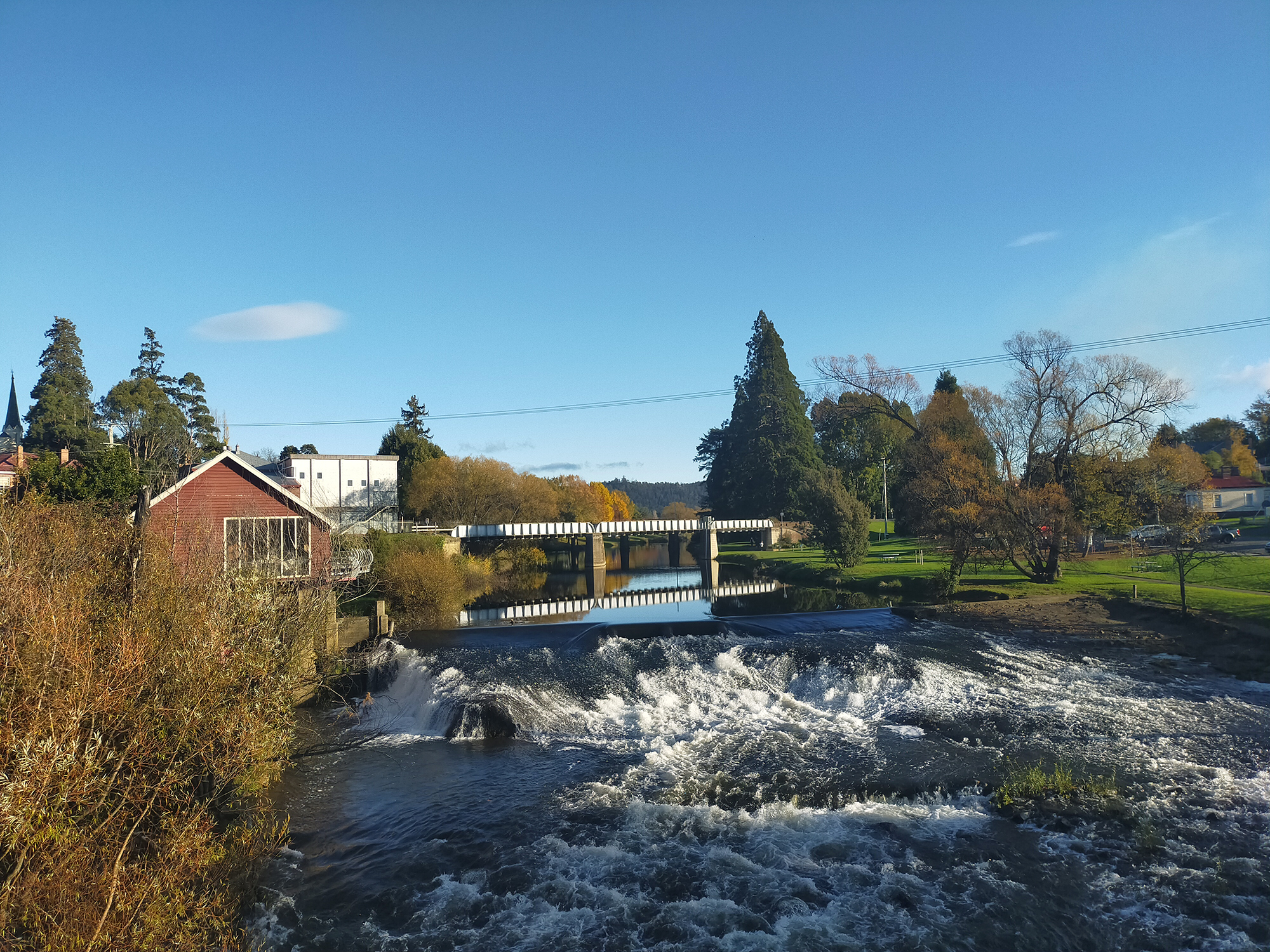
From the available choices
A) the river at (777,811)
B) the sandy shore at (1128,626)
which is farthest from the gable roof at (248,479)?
the sandy shore at (1128,626)

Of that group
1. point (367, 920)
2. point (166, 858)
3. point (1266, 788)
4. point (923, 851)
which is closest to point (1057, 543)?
point (1266, 788)

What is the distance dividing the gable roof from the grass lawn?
27459 mm

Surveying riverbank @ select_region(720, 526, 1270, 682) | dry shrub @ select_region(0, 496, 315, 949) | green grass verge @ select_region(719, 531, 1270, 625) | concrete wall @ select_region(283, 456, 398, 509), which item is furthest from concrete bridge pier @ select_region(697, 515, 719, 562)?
dry shrub @ select_region(0, 496, 315, 949)

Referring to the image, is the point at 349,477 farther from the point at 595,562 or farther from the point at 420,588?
the point at 420,588

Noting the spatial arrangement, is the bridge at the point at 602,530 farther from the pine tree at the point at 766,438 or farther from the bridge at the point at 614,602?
the bridge at the point at 614,602

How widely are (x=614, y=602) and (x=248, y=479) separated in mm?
24179

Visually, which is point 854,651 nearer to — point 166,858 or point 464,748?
point 464,748

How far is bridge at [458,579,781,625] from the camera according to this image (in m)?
38.8

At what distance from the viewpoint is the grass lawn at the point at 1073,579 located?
2745 cm

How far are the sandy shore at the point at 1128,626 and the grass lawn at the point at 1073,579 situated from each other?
0.98 meters

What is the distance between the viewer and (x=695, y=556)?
8712cm

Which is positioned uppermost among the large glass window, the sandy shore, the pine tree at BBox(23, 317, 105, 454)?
the pine tree at BBox(23, 317, 105, 454)

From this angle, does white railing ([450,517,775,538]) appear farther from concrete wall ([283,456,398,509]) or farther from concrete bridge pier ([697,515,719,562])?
concrete wall ([283,456,398,509])

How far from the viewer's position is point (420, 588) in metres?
32.4
